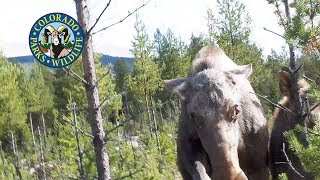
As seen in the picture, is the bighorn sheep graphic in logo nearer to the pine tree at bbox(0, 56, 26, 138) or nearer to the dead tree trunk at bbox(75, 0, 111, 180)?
the dead tree trunk at bbox(75, 0, 111, 180)

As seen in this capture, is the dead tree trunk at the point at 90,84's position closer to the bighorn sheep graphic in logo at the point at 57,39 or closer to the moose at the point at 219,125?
the bighorn sheep graphic in logo at the point at 57,39

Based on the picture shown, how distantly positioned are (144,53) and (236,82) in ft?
60.7

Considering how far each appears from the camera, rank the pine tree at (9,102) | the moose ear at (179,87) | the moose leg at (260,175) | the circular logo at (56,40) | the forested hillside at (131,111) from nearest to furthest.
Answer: the circular logo at (56,40), the moose ear at (179,87), the moose leg at (260,175), the forested hillside at (131,111), the pine tree at (9,102)

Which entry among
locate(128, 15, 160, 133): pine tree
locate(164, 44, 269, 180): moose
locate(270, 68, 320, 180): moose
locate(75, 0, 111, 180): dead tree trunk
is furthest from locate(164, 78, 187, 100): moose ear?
locate(128, 15, 160, 133): pine tree

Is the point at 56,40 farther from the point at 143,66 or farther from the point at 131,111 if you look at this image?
the point at 143,66

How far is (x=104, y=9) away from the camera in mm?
4980

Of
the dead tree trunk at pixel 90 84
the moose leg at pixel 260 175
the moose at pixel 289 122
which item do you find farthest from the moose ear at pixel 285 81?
the dead tree trunk at pixel 90 84

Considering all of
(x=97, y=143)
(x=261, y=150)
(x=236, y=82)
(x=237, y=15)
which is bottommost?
(x=261, y=150)

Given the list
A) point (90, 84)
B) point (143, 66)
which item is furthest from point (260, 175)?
point (143, 66)

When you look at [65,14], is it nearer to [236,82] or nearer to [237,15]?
[236,82]

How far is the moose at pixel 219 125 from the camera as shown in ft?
16.8

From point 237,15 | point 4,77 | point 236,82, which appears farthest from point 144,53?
point 236,82

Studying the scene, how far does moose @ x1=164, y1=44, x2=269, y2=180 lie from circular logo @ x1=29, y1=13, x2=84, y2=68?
139 cm

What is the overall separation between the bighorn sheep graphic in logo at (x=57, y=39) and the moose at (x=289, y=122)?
213 cm
